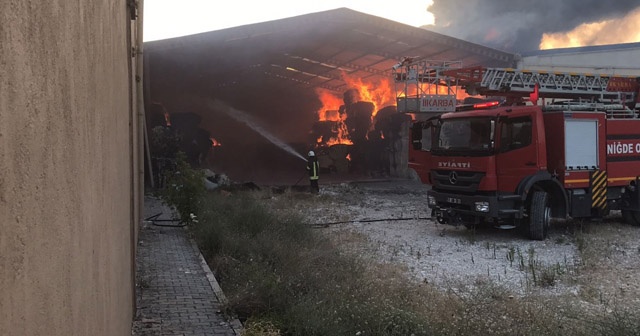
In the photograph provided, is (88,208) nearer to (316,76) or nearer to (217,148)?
(217,148)

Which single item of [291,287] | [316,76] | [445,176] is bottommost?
[291,287]

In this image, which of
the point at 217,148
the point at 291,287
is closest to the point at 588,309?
the point at 291,287

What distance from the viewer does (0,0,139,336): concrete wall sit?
0.86 m

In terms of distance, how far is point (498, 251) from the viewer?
922cm

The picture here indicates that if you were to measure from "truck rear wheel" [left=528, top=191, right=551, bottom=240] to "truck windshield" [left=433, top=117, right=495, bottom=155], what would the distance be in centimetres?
133

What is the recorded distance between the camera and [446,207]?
10672 millimetres

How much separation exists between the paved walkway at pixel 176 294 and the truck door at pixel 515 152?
234 inches

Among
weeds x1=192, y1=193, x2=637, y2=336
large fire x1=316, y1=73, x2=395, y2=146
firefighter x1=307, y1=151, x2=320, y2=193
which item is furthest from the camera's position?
large fire x1=316, y1=73, x2=395, y2=146

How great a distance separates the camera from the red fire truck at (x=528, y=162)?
385 inches

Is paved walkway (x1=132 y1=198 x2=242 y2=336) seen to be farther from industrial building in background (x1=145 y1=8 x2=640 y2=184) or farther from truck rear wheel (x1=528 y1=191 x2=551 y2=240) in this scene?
industrial building in background (x1=145 y1=8 x2=640 y2=184)

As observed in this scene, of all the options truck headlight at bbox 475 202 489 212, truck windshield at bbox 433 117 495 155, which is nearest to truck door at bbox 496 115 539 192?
truck windshield at bbox 433 117 495 155

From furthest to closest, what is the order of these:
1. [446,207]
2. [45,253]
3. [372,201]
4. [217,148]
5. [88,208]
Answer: [217,148] < [372,201] < [446,207] < [88,208] < [45,253]

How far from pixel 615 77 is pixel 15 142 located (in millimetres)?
15163

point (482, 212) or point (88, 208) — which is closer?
point (88, 208)
